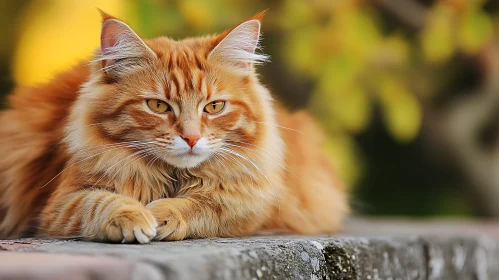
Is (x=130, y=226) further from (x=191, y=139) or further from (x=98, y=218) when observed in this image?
(x=191, y=139)

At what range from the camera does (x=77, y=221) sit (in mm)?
2070

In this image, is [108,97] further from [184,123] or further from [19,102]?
[19,102]

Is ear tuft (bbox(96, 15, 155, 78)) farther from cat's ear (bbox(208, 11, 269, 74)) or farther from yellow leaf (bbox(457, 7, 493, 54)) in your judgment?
yellow leaf (bbox(457, 7, 493, 54))

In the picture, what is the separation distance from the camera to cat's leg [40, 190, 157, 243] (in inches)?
72.9

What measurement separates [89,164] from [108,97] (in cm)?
23

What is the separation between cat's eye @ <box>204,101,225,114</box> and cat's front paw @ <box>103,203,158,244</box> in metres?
0.43

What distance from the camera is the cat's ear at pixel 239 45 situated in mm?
2262

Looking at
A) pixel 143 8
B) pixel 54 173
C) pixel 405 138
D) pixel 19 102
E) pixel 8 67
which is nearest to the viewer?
pixel 54 173

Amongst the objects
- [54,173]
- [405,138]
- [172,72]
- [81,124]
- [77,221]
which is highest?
[405,138]

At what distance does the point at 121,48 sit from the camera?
216cm

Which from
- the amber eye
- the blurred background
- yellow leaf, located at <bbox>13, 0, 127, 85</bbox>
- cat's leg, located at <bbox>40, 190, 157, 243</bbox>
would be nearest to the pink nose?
the amber eye

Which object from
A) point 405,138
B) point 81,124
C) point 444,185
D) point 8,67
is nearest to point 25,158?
point 81,124

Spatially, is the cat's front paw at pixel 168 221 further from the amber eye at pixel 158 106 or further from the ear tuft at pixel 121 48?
the ear tuft at pixel 121 48

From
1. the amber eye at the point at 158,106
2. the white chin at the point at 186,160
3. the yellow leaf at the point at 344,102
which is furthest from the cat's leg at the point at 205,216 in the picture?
the yellow leaf at the point at 344,102
